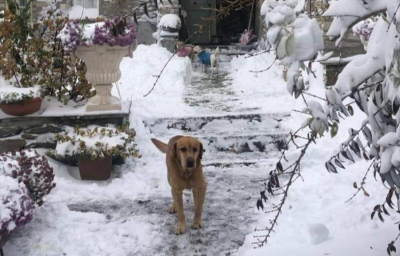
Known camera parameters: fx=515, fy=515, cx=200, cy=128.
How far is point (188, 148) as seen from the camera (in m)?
3.84

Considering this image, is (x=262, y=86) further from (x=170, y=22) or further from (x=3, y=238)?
(x=3, y=238)

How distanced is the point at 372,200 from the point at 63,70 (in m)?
3.62

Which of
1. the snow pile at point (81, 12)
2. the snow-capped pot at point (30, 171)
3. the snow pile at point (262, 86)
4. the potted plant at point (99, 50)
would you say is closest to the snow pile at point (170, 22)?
the snow pile at point (262, 86)

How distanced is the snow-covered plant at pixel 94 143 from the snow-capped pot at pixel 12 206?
4.19ft

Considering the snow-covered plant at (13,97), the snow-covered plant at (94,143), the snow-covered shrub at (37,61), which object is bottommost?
the snow-covered plant at (94,143)

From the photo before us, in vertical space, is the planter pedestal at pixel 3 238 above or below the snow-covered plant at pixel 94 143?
below

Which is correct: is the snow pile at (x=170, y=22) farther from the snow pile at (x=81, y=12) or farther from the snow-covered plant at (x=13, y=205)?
A: the snow-covered plant at (x=13, y=205)

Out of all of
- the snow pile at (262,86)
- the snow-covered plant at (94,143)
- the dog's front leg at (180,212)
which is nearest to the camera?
the dog's front leg at (180,212)

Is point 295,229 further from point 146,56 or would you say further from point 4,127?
point 146,56

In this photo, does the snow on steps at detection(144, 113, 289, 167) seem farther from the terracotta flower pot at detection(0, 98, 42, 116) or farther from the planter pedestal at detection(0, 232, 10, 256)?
the planter pedestal at detection(0, 232, 10, 256)

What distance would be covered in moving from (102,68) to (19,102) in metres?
0.91

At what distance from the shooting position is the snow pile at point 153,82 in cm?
665

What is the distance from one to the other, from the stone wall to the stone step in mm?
781

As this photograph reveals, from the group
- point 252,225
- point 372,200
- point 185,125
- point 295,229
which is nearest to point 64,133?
point 185,125
